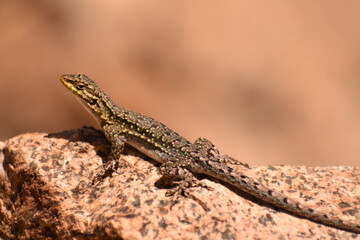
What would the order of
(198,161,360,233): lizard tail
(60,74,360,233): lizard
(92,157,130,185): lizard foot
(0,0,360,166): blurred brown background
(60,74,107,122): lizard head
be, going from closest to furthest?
(198,161,360,233): lizard tail < (60,74,360,233): lizard < (92,157,130,185): lizard foot < (60,74,107,122): lizard head < (0,0,360,166): blurred brown background

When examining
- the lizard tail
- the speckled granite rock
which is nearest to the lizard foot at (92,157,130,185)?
the speckled granite rock

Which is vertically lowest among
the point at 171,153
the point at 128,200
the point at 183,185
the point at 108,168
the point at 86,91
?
the point at 128,200

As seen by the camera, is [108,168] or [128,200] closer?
[128,200]

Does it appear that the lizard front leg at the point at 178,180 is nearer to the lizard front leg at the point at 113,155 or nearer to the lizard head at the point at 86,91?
the lizard front leg at the point at 113,155

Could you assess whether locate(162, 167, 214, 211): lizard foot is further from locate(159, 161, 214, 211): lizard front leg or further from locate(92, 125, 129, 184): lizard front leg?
locate(92, 125, 129, 184): lizard front leg

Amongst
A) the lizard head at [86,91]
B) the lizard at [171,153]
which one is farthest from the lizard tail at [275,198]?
the lizard head at [86,91]

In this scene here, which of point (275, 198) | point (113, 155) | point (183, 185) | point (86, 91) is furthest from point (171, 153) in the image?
point (86, 91)

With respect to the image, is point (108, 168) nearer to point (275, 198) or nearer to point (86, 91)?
point (86, 91)
